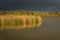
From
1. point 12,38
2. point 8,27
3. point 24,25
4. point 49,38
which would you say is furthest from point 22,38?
point 24,25

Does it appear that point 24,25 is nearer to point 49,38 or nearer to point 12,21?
point 12,21

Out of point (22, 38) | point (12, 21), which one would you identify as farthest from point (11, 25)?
point (22, 38)

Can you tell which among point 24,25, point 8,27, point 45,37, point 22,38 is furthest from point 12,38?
point 24,25

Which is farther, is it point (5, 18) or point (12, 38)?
point (5, 18)

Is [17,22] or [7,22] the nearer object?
[7,22]

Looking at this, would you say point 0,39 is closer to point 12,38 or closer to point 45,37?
point 12,38

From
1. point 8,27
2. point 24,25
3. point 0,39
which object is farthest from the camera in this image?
point 24,25

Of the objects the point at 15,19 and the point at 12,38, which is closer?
the point at 12,38

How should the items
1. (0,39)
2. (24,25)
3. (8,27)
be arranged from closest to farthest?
(0,39) < (8,27) < (24,25)
